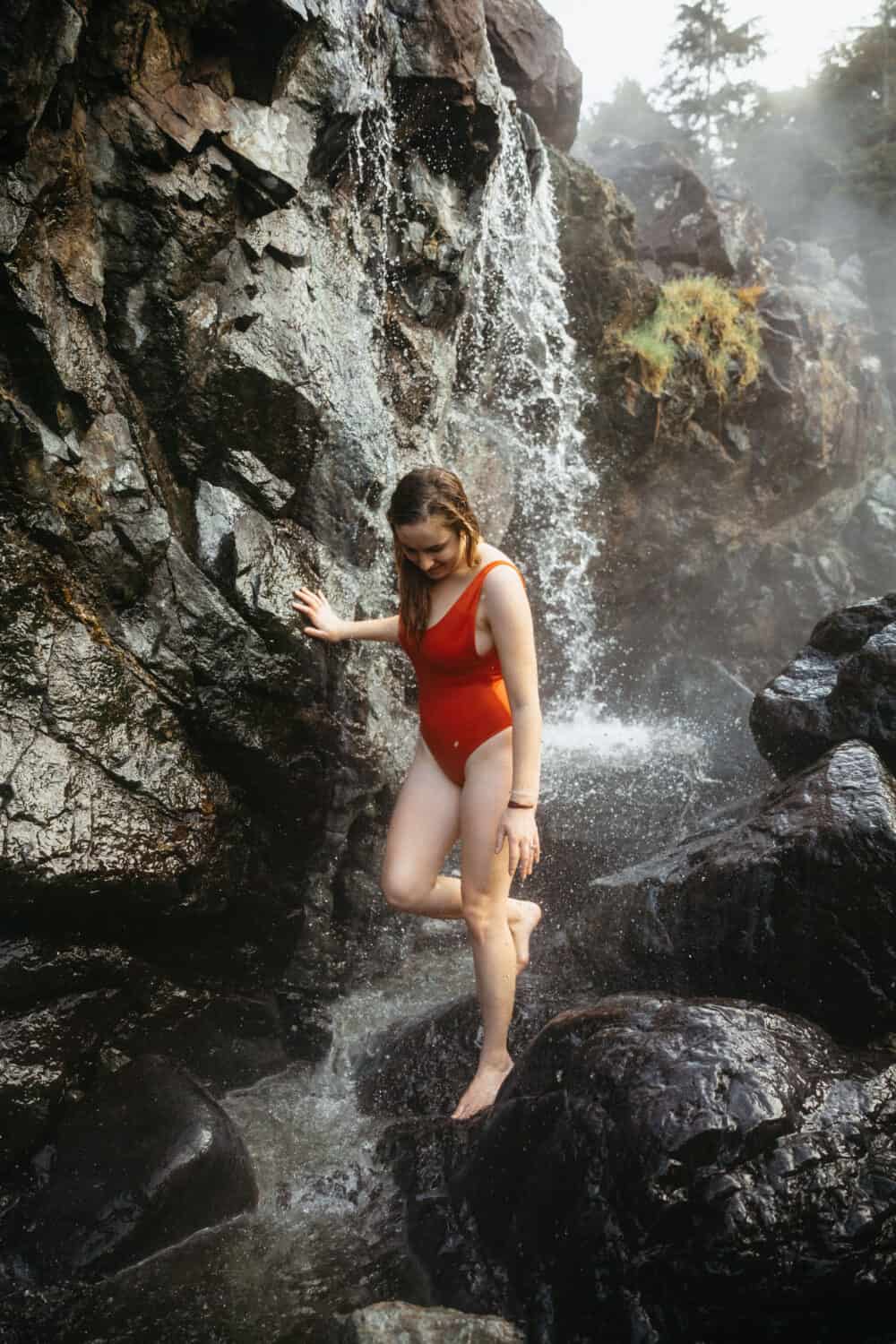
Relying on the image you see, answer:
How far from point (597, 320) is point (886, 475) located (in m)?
7.37

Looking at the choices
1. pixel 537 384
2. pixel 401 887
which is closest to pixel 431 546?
pixel 401 887

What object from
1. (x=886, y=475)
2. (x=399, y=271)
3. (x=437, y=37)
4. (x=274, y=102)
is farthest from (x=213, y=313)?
(x=886, y=475)

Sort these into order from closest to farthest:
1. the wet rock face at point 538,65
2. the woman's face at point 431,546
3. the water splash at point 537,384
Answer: the woman's face at point 431,546
the water splash at point 537,384
the wet rock face at point 538,65

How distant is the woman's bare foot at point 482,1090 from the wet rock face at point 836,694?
2.64 metres

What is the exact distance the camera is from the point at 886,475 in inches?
559

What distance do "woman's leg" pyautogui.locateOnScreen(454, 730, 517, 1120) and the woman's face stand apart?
751mm

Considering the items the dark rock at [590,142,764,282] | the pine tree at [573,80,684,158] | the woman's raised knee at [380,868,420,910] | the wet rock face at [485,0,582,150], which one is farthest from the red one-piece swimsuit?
the pine tree at [573,80,684,158]

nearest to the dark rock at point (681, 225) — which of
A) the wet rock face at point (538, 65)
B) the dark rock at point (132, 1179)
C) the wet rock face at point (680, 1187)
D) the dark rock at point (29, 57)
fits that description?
the wet rock face at point (538, 65)

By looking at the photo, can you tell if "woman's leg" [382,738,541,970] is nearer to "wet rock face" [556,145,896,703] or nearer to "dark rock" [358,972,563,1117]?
"dark rock" [358,972,563,1117]

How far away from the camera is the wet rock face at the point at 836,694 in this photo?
15.9ft

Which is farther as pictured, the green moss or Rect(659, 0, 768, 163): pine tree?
Rect(659, 0, 768, 163): pine tree

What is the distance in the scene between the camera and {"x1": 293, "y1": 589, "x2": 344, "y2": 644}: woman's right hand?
4.41 meters

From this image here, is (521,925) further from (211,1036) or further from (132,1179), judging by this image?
(132,1179)

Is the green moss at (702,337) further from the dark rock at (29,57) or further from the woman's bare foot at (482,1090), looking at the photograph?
the woman's bare foot at (482,1090)
